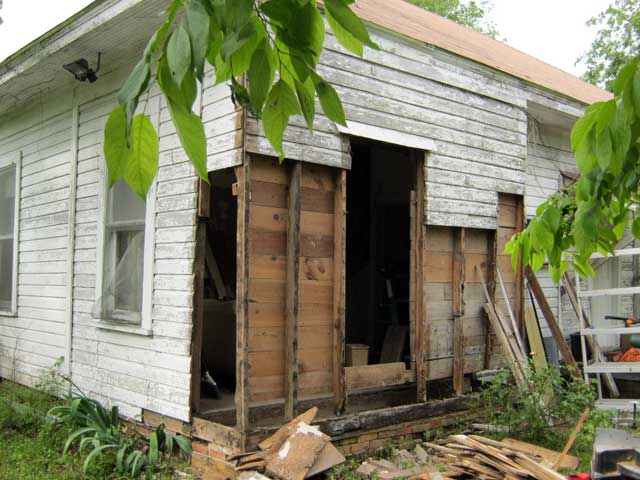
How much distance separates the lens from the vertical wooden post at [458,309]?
268 inches

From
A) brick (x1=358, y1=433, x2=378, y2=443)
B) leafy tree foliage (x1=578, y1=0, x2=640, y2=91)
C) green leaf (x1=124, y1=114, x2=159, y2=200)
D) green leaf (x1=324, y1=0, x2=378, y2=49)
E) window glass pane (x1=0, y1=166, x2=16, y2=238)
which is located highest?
leafy tree foliage (x1=578, y1=0, x2=640, y2=91)

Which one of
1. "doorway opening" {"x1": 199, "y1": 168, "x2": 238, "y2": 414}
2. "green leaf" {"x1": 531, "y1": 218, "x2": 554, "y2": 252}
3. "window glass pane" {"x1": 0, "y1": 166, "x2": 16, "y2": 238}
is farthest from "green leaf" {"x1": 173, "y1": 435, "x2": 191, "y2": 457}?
"window glass pane" {"x1": 0, "y1": 166, "x2": 16, "y2": 238}

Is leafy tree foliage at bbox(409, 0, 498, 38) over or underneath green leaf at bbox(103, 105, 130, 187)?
over

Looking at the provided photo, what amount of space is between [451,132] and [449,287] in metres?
1.62

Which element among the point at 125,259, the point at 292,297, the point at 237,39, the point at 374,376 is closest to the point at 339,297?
the point at 292,297

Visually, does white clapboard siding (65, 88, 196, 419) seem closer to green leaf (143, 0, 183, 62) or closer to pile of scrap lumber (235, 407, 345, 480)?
pile of scrap lumber (235, 407, 345, 480)

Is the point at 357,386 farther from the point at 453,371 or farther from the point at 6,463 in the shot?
the point at 6,463

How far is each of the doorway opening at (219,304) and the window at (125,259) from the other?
57cm

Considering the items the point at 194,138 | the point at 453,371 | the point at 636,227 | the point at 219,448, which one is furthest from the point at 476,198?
the point at 194,138

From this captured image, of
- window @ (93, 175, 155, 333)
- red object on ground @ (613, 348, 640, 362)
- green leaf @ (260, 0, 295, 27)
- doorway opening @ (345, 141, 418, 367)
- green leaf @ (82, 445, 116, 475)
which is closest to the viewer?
green leaf @ (260, 0, 295, 27)

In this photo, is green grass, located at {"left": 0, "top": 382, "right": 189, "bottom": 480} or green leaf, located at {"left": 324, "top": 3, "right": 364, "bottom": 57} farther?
green grass, located at {"left": 0, "top": 382, "right": 189, "bottom": 480}

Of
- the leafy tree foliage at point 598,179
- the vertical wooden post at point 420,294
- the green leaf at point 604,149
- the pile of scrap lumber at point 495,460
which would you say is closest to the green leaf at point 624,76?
the leafy tree foliage at point 598,179

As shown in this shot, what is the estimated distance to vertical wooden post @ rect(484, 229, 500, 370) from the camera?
7.23 m

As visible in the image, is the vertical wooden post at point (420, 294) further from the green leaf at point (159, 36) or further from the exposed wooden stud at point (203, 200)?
the green leaf at point (159, 36)
